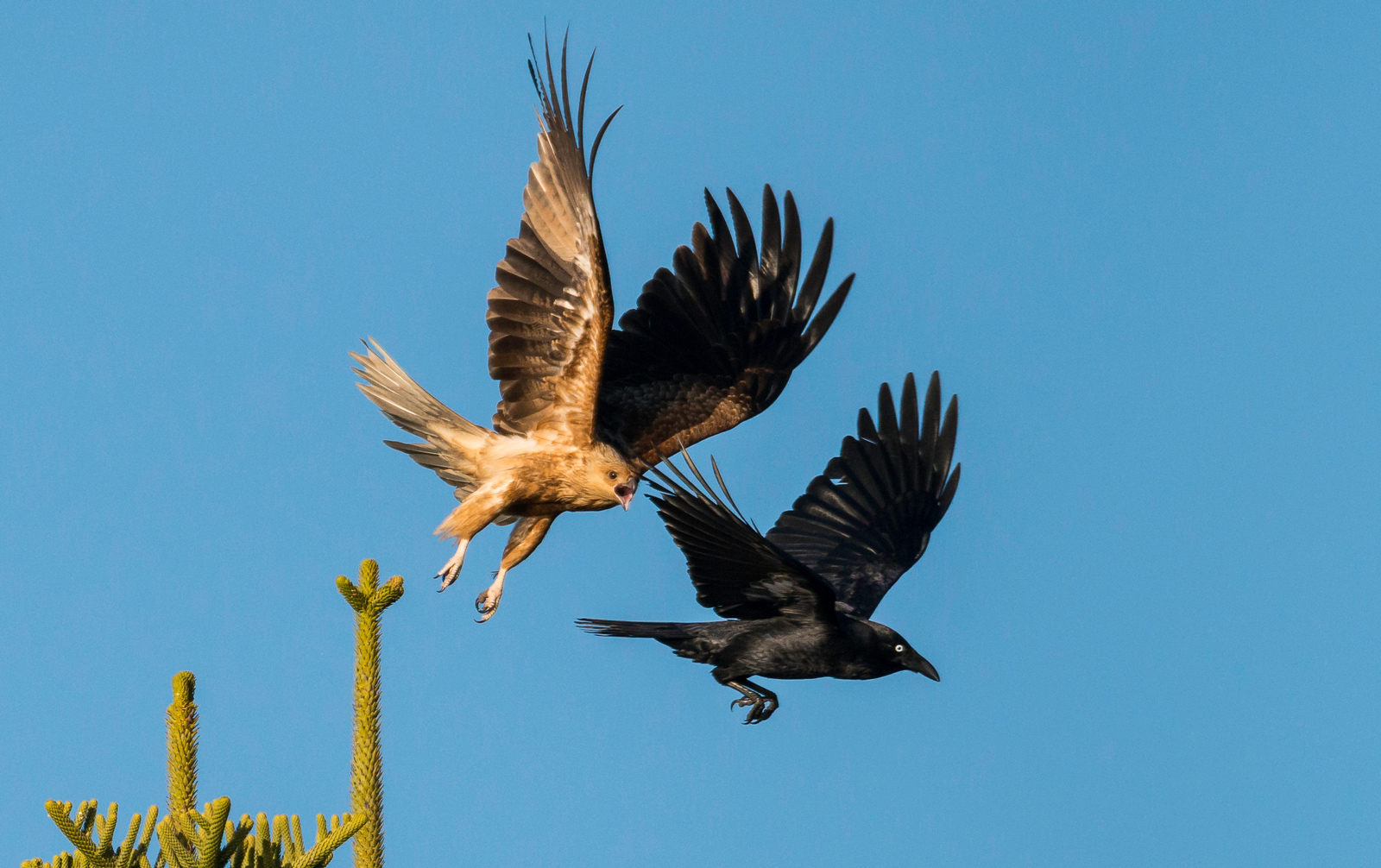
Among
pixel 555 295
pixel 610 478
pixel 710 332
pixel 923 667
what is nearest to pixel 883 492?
pixel 710 332

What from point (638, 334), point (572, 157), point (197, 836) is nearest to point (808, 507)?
point (638, 334)

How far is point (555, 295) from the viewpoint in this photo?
8.23 meters

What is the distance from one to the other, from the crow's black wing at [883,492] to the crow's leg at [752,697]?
1.81 metres

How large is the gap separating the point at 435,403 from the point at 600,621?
7.72 feet

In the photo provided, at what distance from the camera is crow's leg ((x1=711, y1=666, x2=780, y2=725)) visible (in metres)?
7.68

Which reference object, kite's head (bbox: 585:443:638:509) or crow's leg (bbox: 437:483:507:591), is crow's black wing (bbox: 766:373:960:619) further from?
crow's leg (bbox: 437:483:507:591)

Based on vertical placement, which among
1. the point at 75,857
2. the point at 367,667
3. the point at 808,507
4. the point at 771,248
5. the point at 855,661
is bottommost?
the point at 75,857

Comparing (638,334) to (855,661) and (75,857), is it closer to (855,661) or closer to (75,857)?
(855,661)

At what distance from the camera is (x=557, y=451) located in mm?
8867

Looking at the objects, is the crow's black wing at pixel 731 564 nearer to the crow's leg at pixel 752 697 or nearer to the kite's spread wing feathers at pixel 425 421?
the crow's leg at pixel 752 697

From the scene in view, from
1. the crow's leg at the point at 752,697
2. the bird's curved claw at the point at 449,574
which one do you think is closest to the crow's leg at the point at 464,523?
the bird's curved claw at the point at 449,574

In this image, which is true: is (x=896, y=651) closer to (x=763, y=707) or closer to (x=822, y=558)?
(x=763, y=707)

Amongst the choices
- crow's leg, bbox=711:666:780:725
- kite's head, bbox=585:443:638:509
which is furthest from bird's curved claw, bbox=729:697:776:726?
kite's head, bbox=585:443:638:509

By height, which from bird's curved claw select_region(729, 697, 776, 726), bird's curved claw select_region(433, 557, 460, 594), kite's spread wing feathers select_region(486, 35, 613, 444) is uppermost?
kite's spread wing feathers select_region(486, 35, 613, 444)
